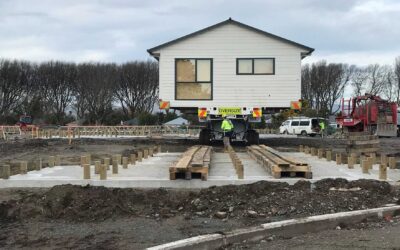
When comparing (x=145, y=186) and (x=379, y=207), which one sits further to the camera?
(x=145, y=186)

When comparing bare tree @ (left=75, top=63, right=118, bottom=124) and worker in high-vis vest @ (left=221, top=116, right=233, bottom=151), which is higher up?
bare tree @ (left=75, top=63, right=118, bottom=124)

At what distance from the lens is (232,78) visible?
22.1m

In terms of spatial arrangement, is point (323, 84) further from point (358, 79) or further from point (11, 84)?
point (11, 84)

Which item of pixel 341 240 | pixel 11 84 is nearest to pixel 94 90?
pixel 11 84

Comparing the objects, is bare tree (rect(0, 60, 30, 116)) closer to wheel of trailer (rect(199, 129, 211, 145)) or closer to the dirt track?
wheel of trailer (rect(199, 129, 211, 145))

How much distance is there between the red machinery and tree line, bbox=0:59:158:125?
43119mm

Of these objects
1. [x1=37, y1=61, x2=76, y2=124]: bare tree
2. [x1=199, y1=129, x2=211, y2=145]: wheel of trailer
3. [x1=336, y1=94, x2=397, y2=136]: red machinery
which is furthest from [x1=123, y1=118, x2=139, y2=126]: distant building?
[x1=199, y1=129, x2=211, y2=145]: wheel of trailer

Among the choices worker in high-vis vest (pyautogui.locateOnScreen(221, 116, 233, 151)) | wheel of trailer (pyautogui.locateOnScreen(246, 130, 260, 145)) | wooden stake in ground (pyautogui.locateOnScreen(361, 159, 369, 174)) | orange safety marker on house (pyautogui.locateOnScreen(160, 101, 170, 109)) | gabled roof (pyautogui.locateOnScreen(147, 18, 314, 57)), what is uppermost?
gabled roof (pyautogui.locateOnScreen(147, 18, 314, 57))

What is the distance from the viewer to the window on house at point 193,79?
21969mm

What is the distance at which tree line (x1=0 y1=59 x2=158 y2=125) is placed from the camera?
69750mm

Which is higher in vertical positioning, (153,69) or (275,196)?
(153,69)

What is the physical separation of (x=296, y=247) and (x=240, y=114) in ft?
52.0

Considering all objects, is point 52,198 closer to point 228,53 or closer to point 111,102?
point 228,53

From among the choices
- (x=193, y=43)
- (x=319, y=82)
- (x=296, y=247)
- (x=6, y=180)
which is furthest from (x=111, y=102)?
(x=296, y=247)
